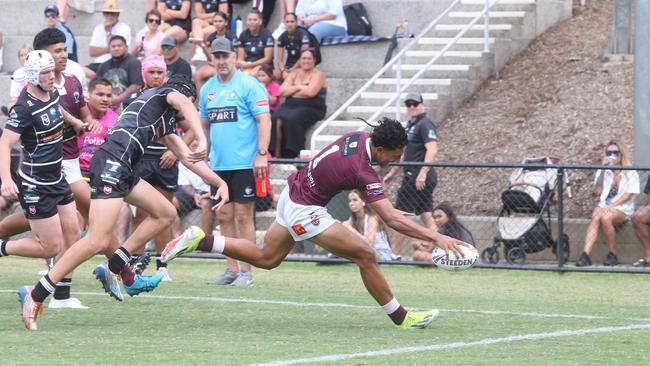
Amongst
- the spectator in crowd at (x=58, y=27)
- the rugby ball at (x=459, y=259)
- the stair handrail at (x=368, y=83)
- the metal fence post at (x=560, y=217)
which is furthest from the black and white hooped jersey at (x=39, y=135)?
the spectator in crowd at (x=58, y=27)

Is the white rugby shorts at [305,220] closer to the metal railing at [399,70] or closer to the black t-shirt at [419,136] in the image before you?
the black t-shirt at [419,136]

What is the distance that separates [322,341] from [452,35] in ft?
40.8

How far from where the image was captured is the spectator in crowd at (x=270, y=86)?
19281 millimetres

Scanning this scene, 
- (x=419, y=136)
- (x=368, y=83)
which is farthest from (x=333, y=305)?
(x=368, y=83)

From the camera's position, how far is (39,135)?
10.5 metres

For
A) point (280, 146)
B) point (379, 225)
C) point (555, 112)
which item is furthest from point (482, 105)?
point (379, 225)

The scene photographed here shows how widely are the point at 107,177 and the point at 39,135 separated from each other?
702 mm

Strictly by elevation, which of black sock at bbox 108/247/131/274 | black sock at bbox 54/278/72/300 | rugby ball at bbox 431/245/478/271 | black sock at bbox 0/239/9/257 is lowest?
black sock at bbox 54/278/72/300

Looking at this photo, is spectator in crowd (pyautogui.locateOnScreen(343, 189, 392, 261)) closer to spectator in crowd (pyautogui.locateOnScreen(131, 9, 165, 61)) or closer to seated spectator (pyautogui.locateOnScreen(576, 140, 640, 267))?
seated spectator (pyautogui.locateOnScreen(576, 140, 640, 267))

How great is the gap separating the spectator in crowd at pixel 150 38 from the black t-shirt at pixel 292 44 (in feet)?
6.09

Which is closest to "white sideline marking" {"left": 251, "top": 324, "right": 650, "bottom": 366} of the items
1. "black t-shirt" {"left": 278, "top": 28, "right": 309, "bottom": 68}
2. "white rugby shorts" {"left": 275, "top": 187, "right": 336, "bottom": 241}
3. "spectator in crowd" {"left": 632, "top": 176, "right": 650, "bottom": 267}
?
"white rugby shorts" {"left": 275, "top": 187, "right": 336, "bottom": 241}

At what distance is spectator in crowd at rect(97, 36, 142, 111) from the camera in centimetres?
1833

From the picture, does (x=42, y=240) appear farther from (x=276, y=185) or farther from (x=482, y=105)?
(x=482, y=105)

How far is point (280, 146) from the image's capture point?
19.2 metres
